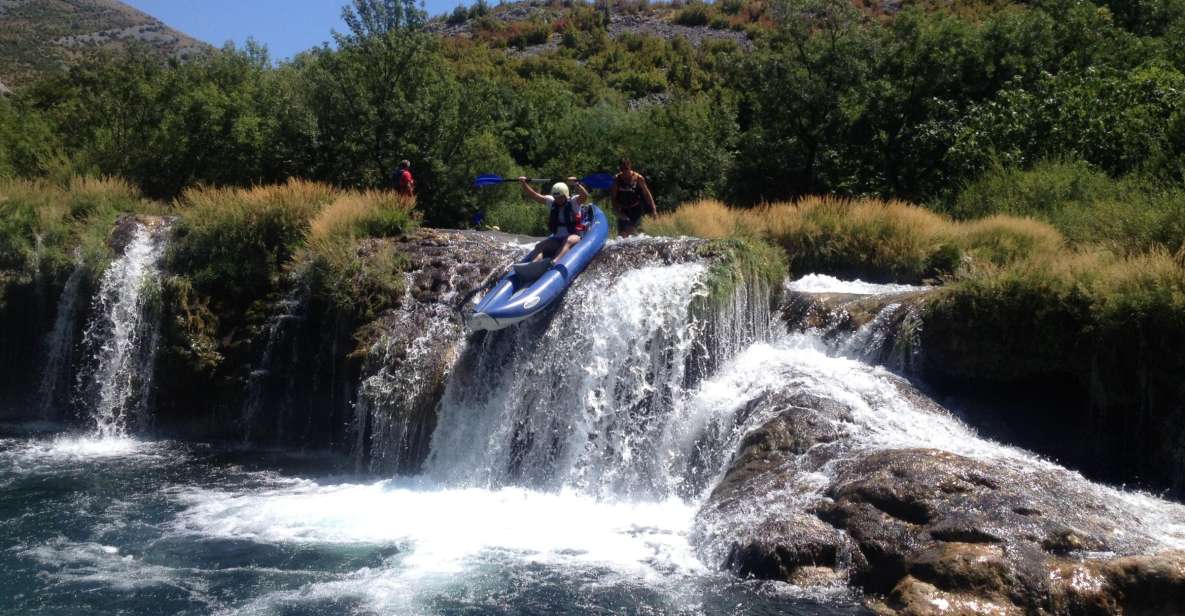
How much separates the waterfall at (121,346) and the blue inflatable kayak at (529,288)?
4636mm

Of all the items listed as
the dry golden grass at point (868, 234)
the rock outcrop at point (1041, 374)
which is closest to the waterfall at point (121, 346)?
the dry golden grass at point (868, 234)

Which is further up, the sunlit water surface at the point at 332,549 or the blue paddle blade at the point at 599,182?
the blue paddle blade at the point at 599,182

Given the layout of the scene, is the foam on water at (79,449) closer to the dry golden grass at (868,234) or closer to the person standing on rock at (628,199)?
the person standing on rock at (628,199)

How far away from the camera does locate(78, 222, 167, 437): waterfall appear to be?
41.0ft

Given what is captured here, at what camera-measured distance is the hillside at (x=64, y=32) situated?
44.8m

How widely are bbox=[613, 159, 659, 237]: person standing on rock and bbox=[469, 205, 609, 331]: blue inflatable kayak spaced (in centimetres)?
138

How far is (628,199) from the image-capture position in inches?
506

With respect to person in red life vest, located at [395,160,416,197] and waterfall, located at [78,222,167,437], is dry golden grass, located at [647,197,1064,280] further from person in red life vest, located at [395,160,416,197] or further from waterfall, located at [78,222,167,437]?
waterfall, located at [78,222,167,437]

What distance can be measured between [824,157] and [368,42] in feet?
26.9

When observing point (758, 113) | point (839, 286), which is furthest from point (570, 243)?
point (758, 113)

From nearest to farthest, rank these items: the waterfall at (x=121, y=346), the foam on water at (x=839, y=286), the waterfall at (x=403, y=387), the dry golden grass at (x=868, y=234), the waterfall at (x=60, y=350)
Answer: the waterfall at (x=403, y=387) < the foam on water at (x=839, y=286) < the dry golden grass at (x=868, y=234) < the waterfall at (x=121, y=346) < the waterfall at (x=60, y=350)

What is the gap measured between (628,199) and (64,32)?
162ft

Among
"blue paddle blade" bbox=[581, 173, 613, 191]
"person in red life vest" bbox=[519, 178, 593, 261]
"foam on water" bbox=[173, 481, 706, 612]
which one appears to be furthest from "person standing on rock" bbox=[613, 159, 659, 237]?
"foam on water" bbox=[173, 481, 706, 612]

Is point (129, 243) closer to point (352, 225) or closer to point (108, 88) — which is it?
point (352, 225)
